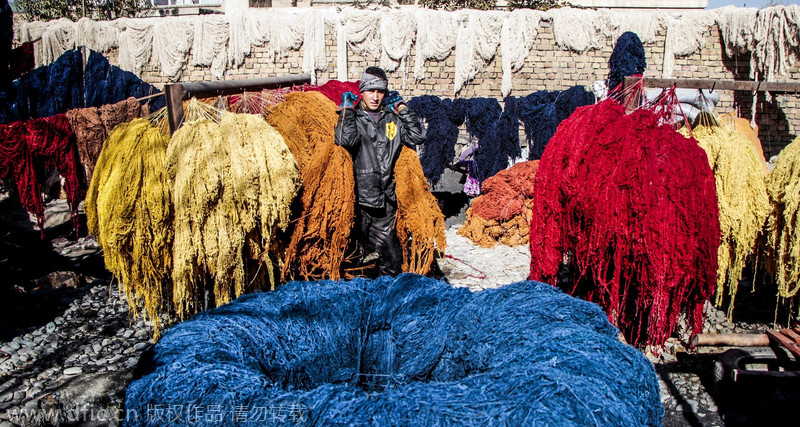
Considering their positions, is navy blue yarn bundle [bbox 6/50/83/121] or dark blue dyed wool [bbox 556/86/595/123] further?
A: dark blue dyed wool [bbox 556/86/595/123]

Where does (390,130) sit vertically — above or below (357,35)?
below

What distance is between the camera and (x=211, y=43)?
11805 millimetres

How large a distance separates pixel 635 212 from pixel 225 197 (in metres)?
2.34

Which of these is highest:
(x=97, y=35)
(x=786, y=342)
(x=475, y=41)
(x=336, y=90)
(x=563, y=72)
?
(x=97, y=35)

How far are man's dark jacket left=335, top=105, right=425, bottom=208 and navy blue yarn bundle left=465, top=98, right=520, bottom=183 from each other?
4080 millimetres

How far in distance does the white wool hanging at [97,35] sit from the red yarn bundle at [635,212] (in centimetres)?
1184

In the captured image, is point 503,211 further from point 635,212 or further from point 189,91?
point 189,91

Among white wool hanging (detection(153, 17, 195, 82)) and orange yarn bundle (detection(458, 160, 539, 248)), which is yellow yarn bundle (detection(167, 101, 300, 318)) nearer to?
orange yarn bundle (detection(458, 160, 539, 248))

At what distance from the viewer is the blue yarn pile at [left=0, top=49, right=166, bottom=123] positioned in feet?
22.9

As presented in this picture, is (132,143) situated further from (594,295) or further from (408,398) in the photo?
(594,295)

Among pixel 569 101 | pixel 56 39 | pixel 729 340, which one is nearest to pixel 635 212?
pixel 729 340

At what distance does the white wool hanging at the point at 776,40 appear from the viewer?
1035 cm

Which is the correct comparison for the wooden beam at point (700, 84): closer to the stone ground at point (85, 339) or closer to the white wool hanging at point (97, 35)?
the stone ground at point (85, 339)

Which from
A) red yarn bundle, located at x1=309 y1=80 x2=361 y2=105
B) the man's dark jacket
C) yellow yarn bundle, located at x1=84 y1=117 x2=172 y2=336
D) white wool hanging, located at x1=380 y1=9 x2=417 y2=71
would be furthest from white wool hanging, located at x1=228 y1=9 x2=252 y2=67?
yellow yarn bundle, located at x1=84 y1=117 x2=172 y2=336
